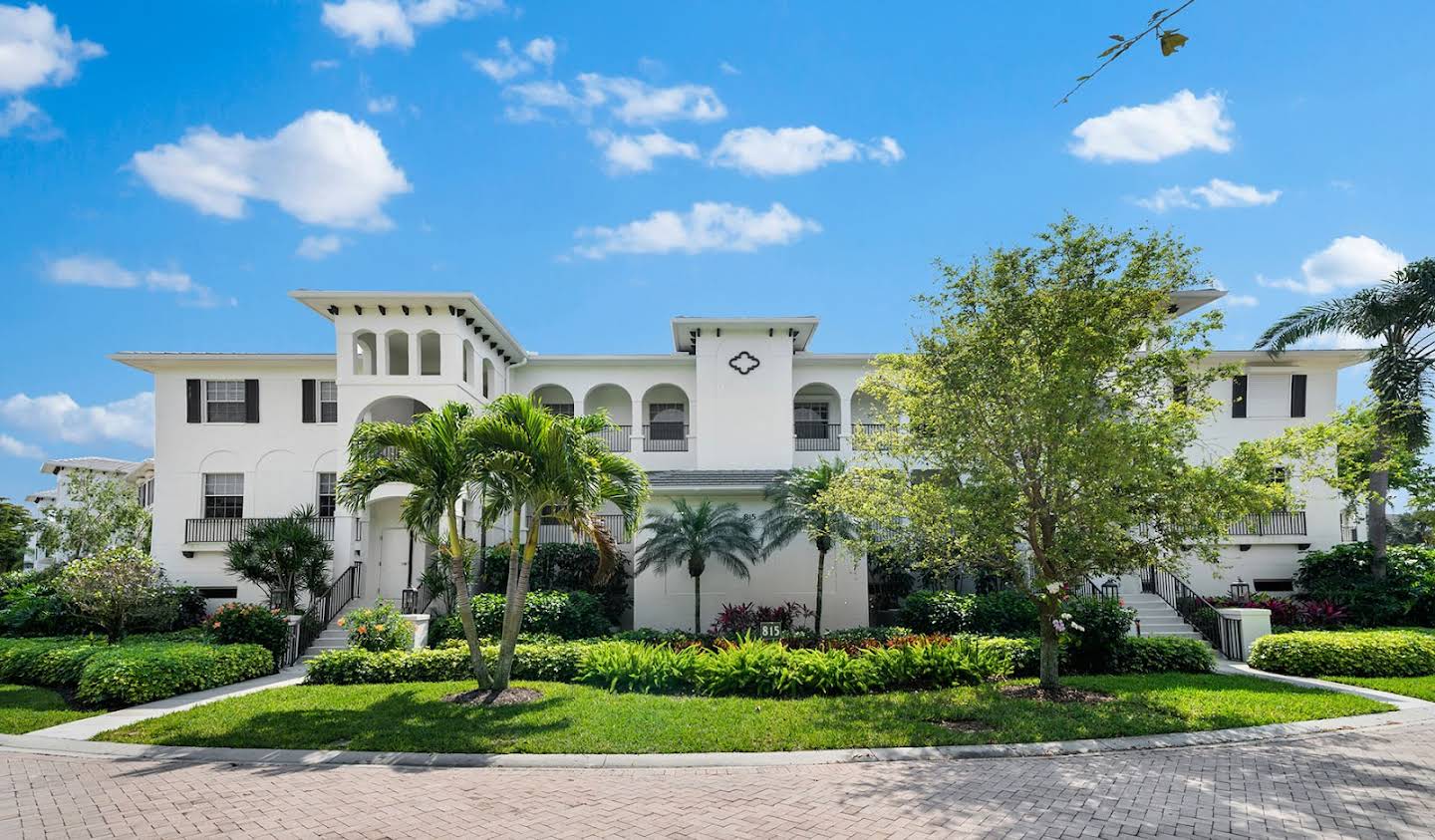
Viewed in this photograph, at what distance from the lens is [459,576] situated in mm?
13594

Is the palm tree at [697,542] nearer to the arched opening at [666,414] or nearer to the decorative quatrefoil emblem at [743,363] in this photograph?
the decorative quatrefoil emblem at [743,363]

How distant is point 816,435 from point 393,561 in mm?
13813

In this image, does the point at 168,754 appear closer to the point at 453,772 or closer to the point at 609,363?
the point at 453,772

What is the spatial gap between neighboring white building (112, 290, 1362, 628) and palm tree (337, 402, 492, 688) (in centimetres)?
1040

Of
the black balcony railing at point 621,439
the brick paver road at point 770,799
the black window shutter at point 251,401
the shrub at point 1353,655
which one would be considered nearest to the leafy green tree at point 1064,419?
the brick paver road at point 770,799

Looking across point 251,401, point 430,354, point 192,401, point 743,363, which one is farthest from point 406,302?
point 743,363

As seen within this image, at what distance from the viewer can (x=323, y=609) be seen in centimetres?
2188

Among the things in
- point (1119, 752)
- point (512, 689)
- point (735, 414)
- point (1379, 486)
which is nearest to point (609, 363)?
point (735, 414)

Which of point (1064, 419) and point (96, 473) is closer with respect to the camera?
point (1064, 419)

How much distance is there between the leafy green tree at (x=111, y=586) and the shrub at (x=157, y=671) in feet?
6.34

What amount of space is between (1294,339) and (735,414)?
1636 cm

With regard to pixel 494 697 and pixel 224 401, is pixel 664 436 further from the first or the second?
pixel 494 697

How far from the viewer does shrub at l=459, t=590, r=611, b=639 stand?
18.0 m

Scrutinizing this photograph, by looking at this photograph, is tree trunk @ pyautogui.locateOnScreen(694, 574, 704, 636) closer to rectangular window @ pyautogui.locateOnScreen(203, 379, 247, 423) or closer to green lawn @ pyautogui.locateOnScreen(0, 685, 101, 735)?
green lawn @ pyautogui.locateOnScreen(0, 685, 101, 735)
